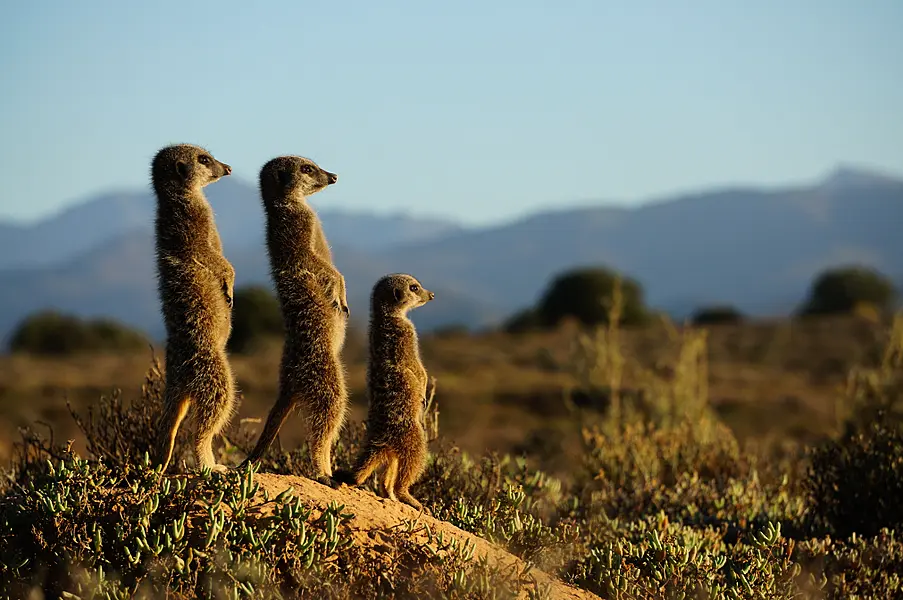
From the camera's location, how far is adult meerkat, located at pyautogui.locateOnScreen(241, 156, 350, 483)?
6113 millimetres

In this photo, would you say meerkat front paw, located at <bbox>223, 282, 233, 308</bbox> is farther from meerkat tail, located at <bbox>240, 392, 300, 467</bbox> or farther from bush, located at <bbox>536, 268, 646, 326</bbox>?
bush, located at <bbox>536, 268, 646, 326</bbox>

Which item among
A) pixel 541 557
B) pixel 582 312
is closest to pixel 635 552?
pixel 541 557

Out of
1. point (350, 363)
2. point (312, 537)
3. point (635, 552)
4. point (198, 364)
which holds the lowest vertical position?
point (350, 363)

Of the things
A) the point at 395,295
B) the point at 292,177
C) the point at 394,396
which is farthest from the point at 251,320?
the point at 394,396

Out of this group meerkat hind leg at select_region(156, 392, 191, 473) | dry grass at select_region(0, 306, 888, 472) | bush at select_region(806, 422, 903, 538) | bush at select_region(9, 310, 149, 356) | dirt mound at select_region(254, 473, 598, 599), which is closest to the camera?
dirt mound at select_region(254, 473, 598, 599)

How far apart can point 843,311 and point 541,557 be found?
5385 cm

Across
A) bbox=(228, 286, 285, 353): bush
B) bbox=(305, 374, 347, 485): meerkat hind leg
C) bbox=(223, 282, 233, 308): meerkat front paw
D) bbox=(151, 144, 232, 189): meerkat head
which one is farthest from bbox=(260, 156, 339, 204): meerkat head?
bbox=(228, 286, 285, 353): bush

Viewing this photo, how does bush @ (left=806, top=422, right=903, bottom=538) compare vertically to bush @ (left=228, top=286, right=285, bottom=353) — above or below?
above

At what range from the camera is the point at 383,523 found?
571 cm

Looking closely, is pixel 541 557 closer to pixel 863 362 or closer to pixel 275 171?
pixel 275 171

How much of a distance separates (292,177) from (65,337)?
1799 inches

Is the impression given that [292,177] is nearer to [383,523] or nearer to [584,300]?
[383,523]

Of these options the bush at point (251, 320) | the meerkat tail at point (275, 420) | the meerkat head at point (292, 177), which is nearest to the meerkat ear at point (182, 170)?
the meerkat head at point (292, 177)

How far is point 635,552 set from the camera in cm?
650
